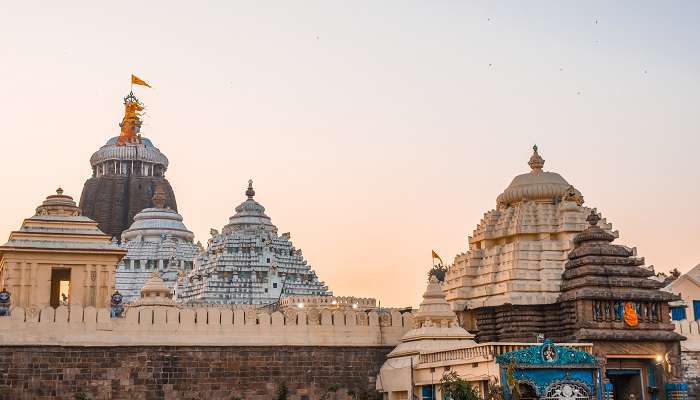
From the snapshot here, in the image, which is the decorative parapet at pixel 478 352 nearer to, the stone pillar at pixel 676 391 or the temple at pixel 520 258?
the stone pillar at pixel 676 391

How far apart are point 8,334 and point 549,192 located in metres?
19.4

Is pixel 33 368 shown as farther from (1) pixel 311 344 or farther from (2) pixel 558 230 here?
(2) pixel 558 230

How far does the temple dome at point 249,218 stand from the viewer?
208ft

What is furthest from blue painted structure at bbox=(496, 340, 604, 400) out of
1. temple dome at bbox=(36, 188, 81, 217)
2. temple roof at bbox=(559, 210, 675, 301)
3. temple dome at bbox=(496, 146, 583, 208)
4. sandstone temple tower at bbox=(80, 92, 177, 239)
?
sandstone temple tower at bbox=(80, 92, 177, 239)

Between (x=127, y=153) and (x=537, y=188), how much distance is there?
160 feet

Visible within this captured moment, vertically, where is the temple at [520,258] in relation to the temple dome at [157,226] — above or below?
below

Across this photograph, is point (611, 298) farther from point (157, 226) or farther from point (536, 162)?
point (157, 226)

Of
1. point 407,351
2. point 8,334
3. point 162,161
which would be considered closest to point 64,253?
point 8,334

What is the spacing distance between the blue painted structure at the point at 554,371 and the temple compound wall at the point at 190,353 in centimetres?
776

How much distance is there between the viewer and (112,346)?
30.3m

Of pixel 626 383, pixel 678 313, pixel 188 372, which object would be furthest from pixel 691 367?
pixel 188 372

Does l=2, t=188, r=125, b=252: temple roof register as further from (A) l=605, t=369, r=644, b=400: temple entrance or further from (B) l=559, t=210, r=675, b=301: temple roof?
(A) l=605, t=369, r=644, b=400: temple entrance

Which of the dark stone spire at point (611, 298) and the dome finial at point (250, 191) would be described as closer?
the dark stone spire at point (611, 298)

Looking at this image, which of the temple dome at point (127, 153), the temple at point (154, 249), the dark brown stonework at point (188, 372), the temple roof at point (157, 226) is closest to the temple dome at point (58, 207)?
the dark brown stonework at point (188, 372)
